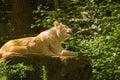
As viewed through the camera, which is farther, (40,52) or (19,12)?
(19,12)

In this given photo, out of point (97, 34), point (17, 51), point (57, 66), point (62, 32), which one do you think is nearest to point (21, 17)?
point (97, 34)

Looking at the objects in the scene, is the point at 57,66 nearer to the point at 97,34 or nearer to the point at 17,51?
the point at 17,51

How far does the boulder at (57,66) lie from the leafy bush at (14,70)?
31 cm

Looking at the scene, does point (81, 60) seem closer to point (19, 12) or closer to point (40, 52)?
point (40, 52)

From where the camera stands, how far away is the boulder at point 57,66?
650 cm

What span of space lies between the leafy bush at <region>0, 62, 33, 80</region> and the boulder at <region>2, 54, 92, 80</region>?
0.31 m

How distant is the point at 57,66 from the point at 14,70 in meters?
0.94

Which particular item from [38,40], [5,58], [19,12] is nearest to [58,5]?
[19,12]

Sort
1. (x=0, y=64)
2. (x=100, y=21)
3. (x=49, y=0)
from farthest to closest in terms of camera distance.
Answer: (x=49, y=0) → (x=100, y=21) → (x=0, y=64)

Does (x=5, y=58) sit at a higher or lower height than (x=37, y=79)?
higher

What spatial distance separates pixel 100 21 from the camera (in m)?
8.61

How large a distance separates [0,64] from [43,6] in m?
8.04

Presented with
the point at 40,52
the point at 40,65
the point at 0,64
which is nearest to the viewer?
the point at 0,64

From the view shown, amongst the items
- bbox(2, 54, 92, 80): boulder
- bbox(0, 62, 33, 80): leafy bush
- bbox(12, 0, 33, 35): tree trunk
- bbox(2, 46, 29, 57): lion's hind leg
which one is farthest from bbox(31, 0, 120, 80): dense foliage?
bbox(12, 0, 33, 35): tree trunk
